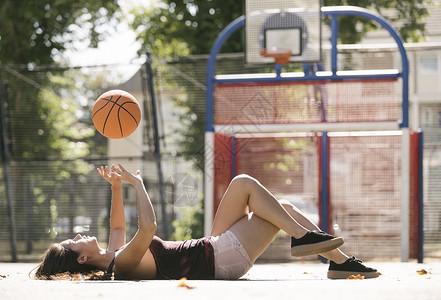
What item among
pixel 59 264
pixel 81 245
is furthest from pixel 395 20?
pixel 59 264

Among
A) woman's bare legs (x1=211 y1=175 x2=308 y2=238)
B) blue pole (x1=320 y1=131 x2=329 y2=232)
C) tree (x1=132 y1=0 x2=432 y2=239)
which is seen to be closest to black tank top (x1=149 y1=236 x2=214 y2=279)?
woman's bare legs (x1=211 y1=175 x2=308 y2=238)

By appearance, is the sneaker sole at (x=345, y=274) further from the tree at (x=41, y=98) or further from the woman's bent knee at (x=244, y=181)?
the tree at (x=41, y=98)

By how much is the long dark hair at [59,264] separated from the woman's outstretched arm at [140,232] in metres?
0.29

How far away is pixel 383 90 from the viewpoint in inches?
380

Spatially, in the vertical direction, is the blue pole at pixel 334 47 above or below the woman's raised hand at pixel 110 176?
above

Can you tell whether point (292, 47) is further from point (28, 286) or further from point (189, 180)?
point (28, 286)

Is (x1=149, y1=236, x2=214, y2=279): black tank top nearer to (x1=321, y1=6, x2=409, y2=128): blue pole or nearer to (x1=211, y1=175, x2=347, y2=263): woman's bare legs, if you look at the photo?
(x1=211, y1=175, x2=347, y2=263): woman's bare legs

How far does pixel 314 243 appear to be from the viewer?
16.6 feet

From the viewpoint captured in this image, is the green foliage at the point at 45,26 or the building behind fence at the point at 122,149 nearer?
the building behind fence at the point at 122,149

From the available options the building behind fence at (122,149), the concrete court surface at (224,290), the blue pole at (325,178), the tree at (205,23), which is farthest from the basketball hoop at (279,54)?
the concrete court surface at (224,290)

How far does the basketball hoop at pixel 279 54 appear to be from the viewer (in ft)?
31.2

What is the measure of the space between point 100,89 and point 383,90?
195 inches

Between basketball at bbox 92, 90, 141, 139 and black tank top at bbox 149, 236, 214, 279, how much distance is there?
174 cm

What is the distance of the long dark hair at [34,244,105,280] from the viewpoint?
5098 mm
